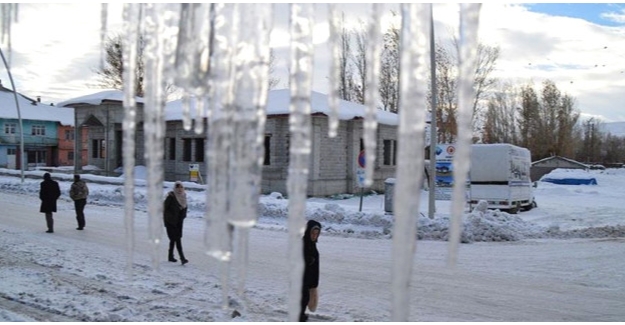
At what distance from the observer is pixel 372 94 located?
181 cm

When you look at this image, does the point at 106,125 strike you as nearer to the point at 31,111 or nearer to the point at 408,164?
the point at 31,111

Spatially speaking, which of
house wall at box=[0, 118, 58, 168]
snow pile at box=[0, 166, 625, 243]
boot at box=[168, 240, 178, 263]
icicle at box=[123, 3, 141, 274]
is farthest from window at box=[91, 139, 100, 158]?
icicle at box=[123, 3, 141, 274]

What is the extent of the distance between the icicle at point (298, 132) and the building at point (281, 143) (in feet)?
64.6

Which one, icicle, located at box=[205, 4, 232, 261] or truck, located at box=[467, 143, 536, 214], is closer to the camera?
icicle, located at box=[205, 4, 232, 261]

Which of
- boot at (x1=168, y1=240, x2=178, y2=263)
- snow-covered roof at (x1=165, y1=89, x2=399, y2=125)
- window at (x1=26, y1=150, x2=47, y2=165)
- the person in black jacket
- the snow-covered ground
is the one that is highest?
snow-covered roof at (x1=165, y1=89, x2=399, y2=125)

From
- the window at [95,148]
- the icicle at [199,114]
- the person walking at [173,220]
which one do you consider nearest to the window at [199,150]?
the window at [95,148]

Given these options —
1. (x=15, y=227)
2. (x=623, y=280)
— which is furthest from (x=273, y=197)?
(x=623, y=280)

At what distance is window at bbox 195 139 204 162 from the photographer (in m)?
31.2

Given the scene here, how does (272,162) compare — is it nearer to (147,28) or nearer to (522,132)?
(147,28)

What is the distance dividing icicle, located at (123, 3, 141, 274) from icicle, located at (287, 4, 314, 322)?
2.43 ft

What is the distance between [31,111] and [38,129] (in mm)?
2669

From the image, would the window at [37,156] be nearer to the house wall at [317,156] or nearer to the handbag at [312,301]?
the house wall at [317,156]

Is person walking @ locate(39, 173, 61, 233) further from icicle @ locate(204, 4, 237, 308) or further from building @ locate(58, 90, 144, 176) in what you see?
building @ locate(58, 90, 144, 176)

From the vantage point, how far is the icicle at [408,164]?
5.58 feet
